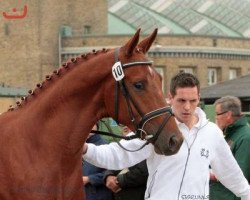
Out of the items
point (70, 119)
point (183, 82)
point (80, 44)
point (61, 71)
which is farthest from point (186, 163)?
point (80, 44)

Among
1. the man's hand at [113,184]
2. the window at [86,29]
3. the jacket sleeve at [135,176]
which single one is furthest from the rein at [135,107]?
the window at [86,29]

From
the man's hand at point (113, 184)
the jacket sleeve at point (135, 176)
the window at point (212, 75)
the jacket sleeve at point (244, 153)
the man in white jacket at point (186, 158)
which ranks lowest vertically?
the window at point (212, 75)

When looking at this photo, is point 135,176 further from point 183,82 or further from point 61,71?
point 61,71

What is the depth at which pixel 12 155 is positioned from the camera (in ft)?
17.2

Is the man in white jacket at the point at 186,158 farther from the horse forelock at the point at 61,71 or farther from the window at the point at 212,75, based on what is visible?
the window at the point at 212,75

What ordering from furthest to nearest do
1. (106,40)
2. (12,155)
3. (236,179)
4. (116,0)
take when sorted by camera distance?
1. (116,0)
2. (106,40)
3. (236,179)
4. (12,155)

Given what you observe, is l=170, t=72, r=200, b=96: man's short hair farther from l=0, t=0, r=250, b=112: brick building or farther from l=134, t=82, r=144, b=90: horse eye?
l=0, t=0, r=250, b=112: brick building

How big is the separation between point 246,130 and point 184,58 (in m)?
44.9

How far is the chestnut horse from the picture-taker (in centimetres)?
517

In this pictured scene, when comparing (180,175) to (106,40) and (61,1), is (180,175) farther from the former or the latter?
(61,1)

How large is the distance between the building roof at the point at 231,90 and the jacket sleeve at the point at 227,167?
43.0ft

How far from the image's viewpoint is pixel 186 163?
5.48 meters

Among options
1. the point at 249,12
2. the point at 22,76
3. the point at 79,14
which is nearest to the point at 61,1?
the point at 79,14

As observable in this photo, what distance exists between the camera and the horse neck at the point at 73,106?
537 centimetres
